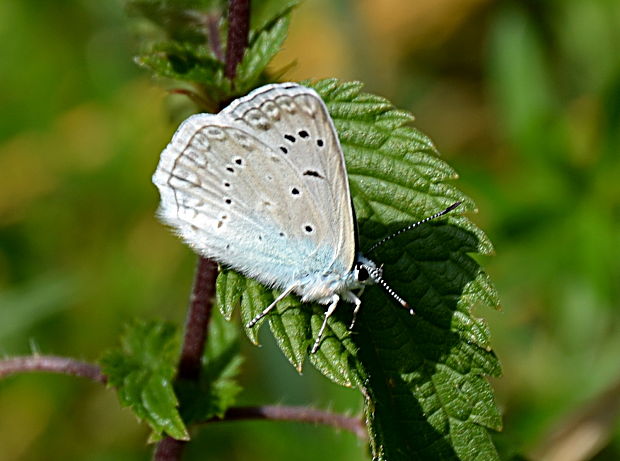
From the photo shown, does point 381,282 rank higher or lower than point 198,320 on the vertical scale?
higher

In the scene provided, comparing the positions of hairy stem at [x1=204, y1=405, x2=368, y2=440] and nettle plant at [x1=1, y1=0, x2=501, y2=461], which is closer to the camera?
nettle plant at [x1=1, y1=0, x2=501, y2=461]

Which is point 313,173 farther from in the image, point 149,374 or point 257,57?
point 149,374

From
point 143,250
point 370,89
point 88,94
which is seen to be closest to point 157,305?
point 143,250

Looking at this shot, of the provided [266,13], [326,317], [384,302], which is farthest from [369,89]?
[326,317]

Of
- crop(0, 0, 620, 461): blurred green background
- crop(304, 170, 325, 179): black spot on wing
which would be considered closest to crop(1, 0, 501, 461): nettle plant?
crop(304, 170, 325, 179): black spot on wing

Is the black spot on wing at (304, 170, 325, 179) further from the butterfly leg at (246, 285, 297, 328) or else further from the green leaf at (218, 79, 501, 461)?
the butterfly leg at (246, 285, 297, 328)

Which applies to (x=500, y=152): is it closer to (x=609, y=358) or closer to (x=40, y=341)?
(x=609, y=358)

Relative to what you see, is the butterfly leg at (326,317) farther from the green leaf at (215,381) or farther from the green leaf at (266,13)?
the green leaf at (266,13)
